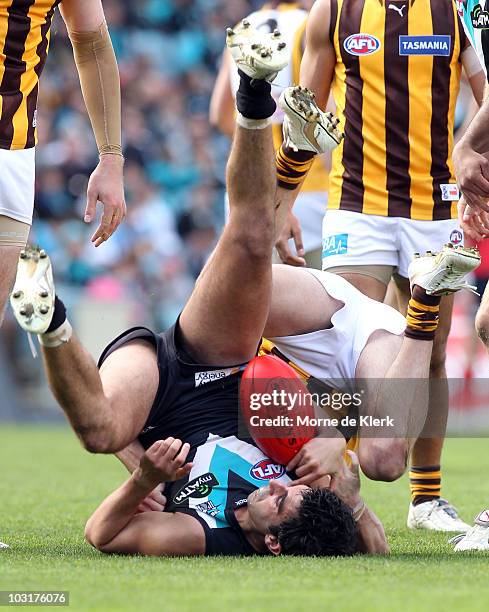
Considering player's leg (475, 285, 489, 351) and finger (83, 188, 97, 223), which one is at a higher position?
finger (83, 188, 97, 223)

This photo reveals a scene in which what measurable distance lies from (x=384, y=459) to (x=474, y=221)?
0.94m

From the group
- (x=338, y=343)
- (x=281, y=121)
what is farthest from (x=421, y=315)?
(x=281, y=121)

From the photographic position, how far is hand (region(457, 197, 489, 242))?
14.4 ft

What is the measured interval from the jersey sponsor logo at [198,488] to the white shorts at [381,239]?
60.1 inches

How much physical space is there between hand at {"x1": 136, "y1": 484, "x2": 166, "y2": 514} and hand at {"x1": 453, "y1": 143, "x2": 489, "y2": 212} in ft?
5.00

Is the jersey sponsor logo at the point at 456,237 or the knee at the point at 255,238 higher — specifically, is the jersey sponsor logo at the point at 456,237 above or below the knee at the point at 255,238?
below

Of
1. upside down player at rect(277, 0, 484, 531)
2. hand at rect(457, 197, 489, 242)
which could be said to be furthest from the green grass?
hand at rect(457, 197, 489, 242)

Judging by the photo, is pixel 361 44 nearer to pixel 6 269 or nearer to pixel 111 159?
pixel 111 159

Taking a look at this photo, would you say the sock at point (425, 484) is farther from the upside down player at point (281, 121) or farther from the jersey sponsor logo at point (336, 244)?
the upside down player at point (281, 121)

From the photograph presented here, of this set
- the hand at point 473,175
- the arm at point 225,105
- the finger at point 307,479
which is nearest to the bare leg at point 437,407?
the hand at point 473,175

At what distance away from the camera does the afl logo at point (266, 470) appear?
4230 mm

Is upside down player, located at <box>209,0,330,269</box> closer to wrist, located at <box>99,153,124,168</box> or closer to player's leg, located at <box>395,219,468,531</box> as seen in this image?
player's leg, located at <box>395,219,468,531</box>

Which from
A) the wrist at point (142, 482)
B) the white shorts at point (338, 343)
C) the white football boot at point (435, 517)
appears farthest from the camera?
the white football boot at point (435, 517)

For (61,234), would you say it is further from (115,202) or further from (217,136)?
(115,202)
